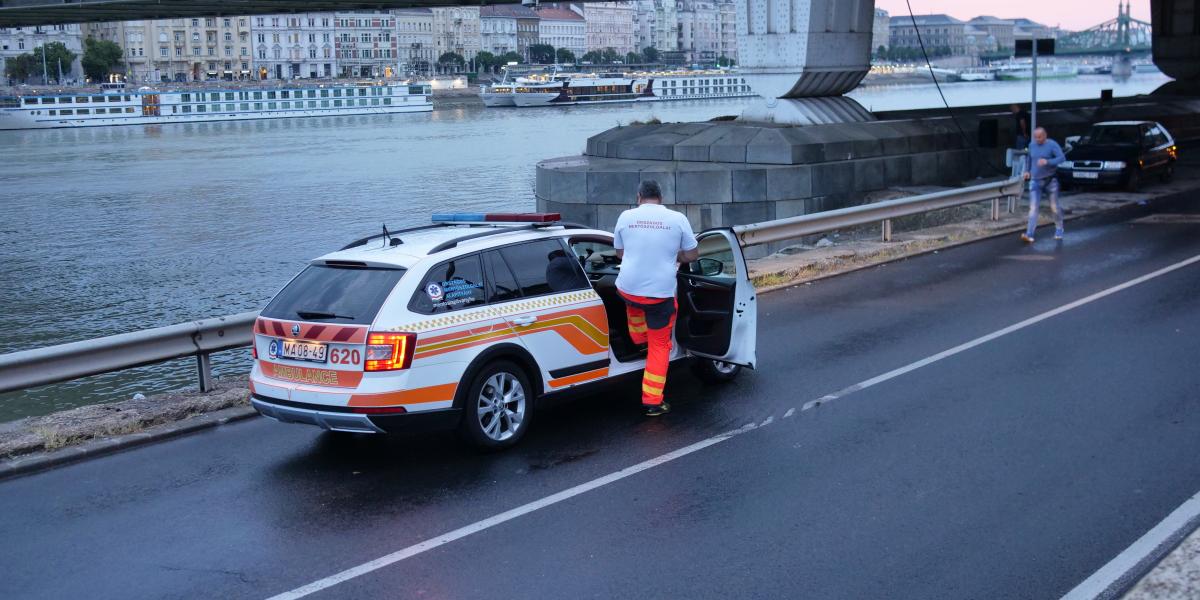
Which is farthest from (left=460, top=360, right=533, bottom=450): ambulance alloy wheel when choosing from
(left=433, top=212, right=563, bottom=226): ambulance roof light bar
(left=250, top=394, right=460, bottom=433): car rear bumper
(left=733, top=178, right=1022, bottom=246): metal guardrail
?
(left=733, top=178, right=1022, bottom=246): metal guardrail

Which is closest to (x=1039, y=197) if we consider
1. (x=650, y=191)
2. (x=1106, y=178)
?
(x=1106, y=178)

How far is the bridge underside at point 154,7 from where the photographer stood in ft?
131

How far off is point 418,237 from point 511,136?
214 ft

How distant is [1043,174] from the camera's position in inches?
673

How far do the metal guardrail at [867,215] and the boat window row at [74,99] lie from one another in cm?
8629

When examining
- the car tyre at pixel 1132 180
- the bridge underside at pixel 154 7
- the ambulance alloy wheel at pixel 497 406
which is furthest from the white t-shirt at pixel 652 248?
the bridge underside at pixel 154 7

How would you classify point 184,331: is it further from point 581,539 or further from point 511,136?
point 511,136

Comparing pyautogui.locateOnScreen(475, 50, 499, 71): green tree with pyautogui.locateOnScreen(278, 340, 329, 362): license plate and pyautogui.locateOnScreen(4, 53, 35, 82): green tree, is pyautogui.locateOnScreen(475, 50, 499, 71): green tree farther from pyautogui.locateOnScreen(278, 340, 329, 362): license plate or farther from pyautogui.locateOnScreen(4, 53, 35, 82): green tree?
pyautogui.locateOnScreen(278, 340, 329, 362): license plate

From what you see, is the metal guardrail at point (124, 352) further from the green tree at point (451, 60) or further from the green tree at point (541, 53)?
the green tree at point (541, 53)

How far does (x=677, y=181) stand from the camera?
22.0 meters

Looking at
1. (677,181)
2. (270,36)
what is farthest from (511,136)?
(270,36)

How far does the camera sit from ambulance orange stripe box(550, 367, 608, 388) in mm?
7988

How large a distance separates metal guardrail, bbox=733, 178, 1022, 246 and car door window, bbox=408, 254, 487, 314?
6.81 meters

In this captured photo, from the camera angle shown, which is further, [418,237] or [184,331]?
[184,331]
